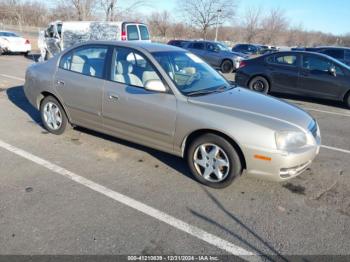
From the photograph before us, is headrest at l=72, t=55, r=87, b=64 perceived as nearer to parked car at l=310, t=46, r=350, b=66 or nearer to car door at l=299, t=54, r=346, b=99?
car door at l=299, t=54, r=346, b=99

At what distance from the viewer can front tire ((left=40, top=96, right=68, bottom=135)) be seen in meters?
5.08

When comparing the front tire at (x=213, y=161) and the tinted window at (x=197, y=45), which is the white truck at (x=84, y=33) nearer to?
the tinted window at (x=197, y=45)

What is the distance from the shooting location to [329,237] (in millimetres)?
2889

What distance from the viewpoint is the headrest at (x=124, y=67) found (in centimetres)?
423

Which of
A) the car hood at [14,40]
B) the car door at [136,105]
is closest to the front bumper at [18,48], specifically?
the car hood at [14,40]

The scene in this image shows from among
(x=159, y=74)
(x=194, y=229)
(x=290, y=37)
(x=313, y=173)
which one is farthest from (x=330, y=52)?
(x=290, y=37)

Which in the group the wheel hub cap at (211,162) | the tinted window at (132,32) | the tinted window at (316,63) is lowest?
the wheel hub cap at (211,162)

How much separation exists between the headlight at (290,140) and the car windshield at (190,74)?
1140 mm

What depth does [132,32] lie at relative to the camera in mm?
14336

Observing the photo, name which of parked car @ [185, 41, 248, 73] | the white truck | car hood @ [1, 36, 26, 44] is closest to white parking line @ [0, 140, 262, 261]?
the white truck

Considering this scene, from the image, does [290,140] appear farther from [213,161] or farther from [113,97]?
[113,97]

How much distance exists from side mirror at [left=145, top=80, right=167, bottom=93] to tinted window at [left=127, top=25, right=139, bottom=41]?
11190 millimetres

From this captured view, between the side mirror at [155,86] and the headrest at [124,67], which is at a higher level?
the headrest at [124,67]

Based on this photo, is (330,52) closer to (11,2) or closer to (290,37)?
(11,2)
